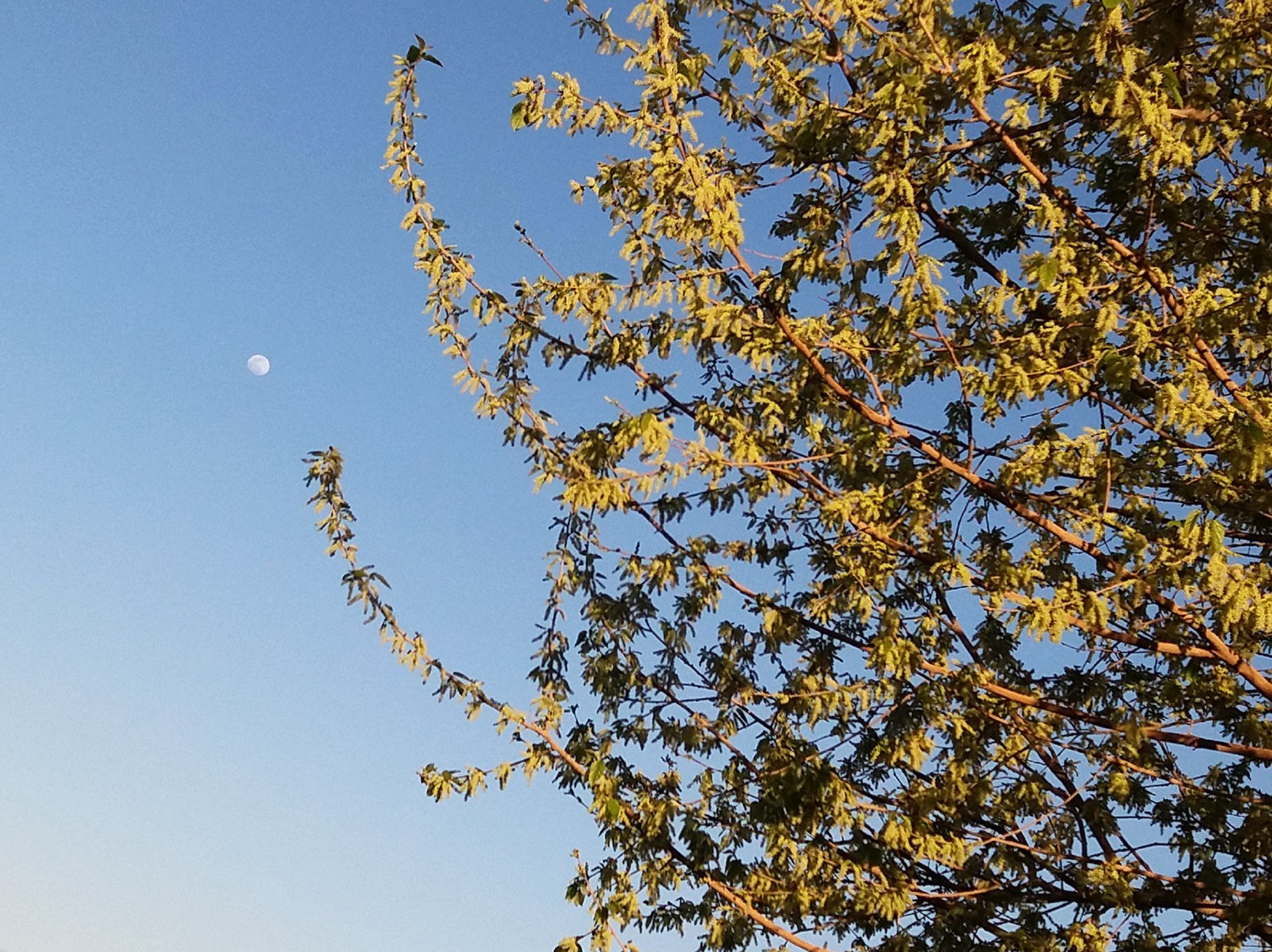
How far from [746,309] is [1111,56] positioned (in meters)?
2.28

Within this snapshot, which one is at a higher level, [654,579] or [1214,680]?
[654,579]

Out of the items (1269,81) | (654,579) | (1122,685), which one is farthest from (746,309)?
(1122,685)

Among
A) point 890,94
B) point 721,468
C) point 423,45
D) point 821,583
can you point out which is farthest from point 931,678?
point 423,45

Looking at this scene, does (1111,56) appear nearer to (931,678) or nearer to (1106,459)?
(1106,459)

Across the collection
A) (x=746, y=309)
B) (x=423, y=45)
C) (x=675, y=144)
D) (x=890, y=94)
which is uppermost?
(x=423, y=45)

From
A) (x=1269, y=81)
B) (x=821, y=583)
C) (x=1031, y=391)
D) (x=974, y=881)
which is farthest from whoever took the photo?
(x=821, y=583)

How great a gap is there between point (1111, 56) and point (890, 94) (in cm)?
111

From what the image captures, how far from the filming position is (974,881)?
24.3 feet

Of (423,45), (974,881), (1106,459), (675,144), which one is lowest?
(974,881)

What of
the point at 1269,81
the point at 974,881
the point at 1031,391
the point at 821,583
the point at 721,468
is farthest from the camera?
the point at 821,583

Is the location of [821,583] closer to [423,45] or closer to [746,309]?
[746,309]

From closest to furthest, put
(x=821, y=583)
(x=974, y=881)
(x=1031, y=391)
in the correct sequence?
1. (x=1031, y=391)
2. (x=974, y=881)
3. (x=821, y=583)

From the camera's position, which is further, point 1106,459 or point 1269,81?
point 1106,459

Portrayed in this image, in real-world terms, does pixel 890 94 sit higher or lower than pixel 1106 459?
higher
